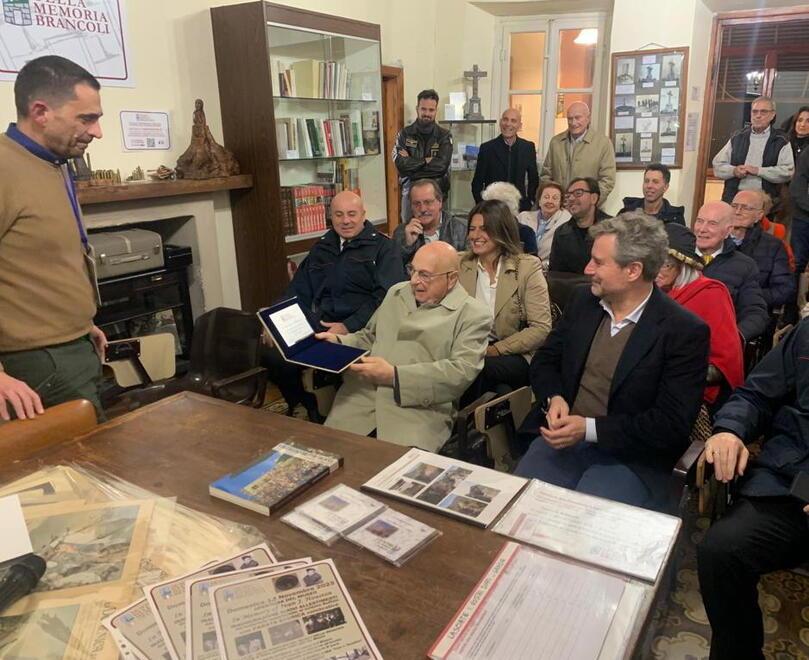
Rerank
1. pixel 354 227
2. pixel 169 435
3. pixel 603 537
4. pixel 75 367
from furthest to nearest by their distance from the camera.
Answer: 1. pixel 354 227
2. pixel 75 367
3. pixel 169 435
4. pixel 603 537

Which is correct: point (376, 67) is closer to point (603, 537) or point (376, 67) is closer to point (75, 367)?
point (75, 367)

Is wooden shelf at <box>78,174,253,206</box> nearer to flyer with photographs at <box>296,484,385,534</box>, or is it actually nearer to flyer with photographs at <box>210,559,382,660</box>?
flyer with photographs at <box>296,484,385,534</box>

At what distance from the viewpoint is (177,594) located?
1024 mm

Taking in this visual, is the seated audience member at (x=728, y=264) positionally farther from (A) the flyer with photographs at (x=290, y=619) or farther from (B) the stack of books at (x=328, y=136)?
(B) the stack of books at (x=328, y=136)

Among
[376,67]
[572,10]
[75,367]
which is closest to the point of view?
[75,367]

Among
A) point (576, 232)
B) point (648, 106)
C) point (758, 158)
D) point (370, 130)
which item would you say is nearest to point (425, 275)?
point (576, 232)

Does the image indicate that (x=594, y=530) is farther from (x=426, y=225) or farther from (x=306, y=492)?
(x=426, y=225)

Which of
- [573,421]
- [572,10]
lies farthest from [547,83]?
[573,421]

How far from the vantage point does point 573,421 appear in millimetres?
1952

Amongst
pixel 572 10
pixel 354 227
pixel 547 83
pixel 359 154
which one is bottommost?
pixel 354 227

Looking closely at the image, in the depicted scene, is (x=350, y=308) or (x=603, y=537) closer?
(x=603, y=537)

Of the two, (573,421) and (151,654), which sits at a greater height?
(151,654)

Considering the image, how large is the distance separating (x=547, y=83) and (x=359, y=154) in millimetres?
2173

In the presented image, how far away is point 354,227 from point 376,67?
2.25 meters
